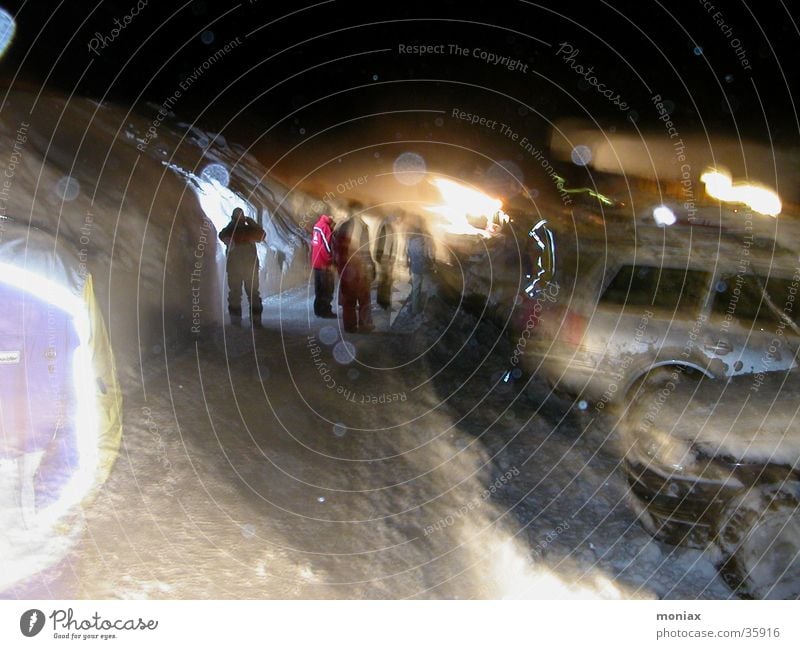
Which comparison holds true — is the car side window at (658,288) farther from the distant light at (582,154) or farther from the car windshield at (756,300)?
the distant light at (582,154)

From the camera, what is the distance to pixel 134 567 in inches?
52.1

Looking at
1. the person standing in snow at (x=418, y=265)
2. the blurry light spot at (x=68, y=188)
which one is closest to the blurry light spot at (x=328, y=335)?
the person standing in snow at (x=418, y=265)

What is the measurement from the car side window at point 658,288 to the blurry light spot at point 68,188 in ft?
5.12

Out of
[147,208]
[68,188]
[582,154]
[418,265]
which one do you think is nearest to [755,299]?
[582,154]

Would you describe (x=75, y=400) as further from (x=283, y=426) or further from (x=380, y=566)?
Result: (x=380, y=566)

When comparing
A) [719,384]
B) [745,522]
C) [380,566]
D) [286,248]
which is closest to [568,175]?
[719,384]

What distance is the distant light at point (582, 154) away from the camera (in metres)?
1.81

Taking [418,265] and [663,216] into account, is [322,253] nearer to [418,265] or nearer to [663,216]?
[418,265]

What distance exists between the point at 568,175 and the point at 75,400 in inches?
58.1

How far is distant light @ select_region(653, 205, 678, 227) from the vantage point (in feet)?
5.69

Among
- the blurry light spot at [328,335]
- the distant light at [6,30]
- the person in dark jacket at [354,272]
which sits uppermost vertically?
the distant light at [6,30]

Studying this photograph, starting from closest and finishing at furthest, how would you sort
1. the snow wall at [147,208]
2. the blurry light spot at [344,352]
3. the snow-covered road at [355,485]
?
the snow-covered road at [355,485] → the snow wall at [147,208] → the blurry light spot at [344,352]

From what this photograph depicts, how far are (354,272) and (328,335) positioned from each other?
0.70ft
